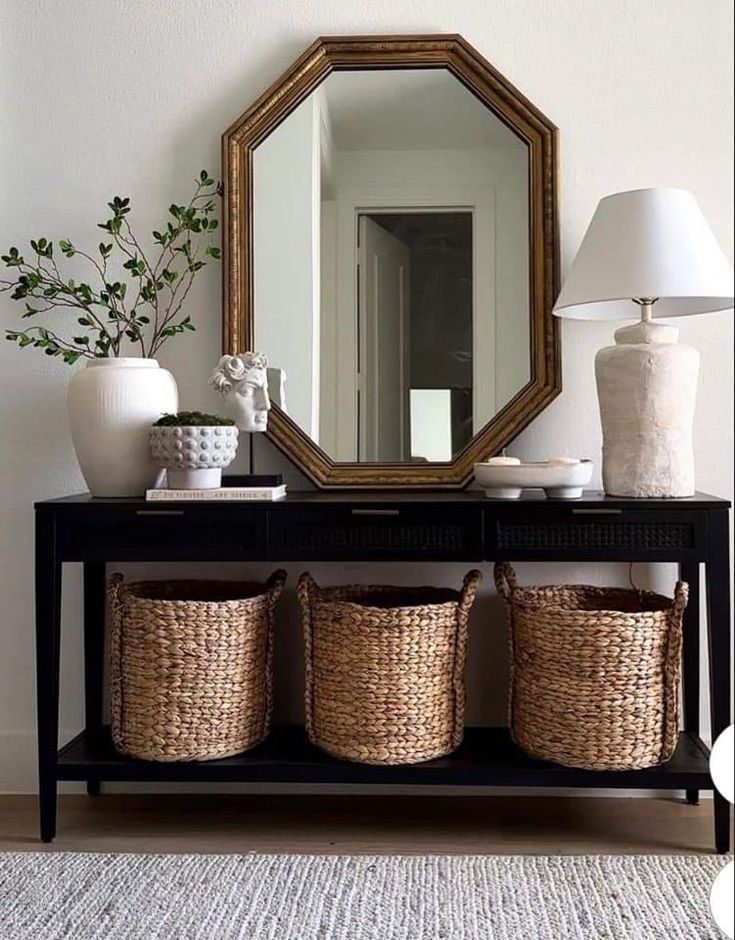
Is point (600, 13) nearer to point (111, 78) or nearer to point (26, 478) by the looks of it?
point (111, 78)

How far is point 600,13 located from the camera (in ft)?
8.17

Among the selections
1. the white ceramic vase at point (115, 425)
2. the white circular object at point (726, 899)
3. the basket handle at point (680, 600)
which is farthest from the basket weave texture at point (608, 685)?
the white circular object at point (726, 899)

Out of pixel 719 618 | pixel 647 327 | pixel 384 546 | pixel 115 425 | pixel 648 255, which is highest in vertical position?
pixel 648 255

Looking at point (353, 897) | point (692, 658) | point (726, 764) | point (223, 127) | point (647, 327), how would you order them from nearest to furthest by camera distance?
point (726, 764)
point (353, 897)
point (647, 327)
point (692, 658)
point (223, 127)

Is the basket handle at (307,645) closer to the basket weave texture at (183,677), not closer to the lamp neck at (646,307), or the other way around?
the basket weave texture at (183,677)

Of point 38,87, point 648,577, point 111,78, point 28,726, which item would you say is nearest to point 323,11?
point 111,78

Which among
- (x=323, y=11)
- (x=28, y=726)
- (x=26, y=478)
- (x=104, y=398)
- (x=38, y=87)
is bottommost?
(x=28, y=726)

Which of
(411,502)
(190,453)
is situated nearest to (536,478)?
(411,502)

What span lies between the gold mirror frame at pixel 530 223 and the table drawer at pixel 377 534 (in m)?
0.35

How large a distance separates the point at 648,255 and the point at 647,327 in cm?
17

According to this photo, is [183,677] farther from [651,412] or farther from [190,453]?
[651,412]

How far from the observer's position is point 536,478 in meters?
2.15

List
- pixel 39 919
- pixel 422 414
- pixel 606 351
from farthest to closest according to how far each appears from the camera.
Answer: pixel 422 414 < pixel 606 351 < pixel 39 919

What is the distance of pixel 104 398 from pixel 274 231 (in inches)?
23.2
